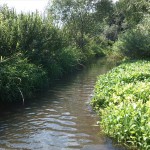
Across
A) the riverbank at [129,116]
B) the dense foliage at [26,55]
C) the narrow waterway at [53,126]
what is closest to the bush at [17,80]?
the dense foliage at [26,55]

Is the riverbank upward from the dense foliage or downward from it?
downward

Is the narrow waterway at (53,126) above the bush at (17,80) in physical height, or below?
below

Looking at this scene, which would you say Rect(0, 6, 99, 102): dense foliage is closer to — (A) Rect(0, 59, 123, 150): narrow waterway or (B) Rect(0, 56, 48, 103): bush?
(B) Rect(0, 56, 48, 103): bush

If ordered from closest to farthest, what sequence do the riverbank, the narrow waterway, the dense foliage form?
the riverbank < the narrow waterway < the dense foliage

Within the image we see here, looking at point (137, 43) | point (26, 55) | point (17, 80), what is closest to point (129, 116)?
point (17, 80)

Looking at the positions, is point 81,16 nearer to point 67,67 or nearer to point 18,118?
point 67,67

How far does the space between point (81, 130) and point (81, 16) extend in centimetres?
2772

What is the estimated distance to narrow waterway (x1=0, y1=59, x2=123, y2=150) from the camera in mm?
8500

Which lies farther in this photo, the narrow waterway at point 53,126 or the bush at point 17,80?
the bush at point 17,80

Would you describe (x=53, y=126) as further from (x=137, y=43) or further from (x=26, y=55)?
(x=137, y=43)

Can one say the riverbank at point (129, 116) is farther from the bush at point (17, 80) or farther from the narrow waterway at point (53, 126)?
the bush at point (17, 80)

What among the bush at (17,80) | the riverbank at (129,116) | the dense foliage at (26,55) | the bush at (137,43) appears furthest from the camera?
the bush at (137,43)

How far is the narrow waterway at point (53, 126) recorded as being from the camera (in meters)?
8.50

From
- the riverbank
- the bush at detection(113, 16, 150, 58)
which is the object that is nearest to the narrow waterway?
the riverbank
